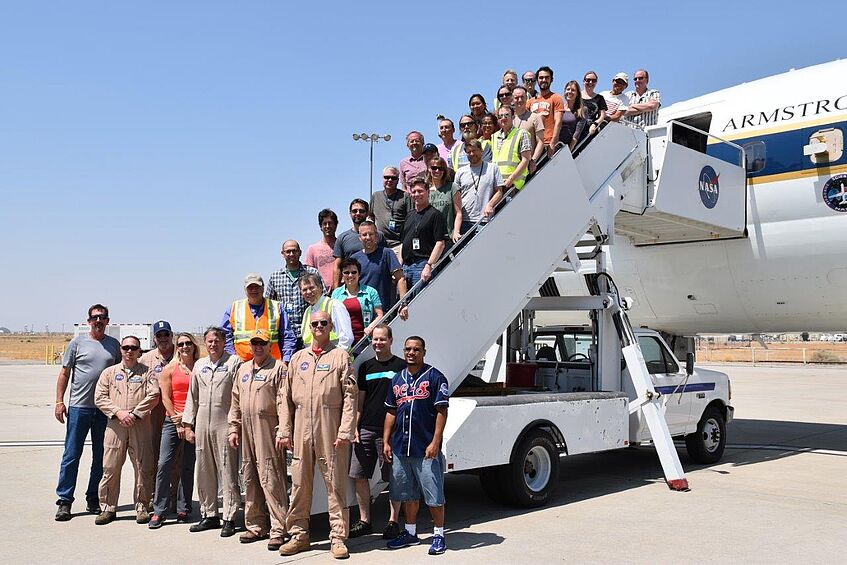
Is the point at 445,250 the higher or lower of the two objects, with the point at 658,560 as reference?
higher

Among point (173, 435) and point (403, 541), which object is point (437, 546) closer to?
point (403, 541)

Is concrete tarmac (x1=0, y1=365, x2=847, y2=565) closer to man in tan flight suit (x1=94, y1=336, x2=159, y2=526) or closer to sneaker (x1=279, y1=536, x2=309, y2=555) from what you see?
sneaker (x1=279, y1=536, x2=309, y2=555)

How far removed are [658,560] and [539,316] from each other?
669 cm

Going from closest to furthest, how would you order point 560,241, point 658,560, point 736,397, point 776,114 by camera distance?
point 658,560 < point 560,241 < point 776,114 < point 736,397

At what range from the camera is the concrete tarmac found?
6.28 m

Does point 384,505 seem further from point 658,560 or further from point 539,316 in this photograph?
point 539,316

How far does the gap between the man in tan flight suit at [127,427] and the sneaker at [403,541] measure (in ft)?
8.52

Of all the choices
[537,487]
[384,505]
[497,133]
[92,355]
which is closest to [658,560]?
[537,487]

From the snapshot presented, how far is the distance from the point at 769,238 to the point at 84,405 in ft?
29.6

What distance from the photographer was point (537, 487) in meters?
8.23

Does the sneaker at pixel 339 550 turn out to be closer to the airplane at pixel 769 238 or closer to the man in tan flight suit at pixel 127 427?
the man in tan flight suit at pixel 127 427

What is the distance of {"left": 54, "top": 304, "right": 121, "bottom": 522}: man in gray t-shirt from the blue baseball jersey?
3.35 m

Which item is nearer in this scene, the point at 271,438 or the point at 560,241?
the point at 271,438

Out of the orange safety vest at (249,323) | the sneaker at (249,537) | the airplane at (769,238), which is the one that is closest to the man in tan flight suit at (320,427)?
the sneaker at (249,537)
